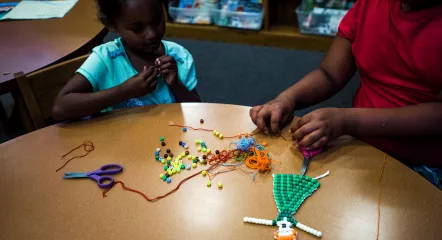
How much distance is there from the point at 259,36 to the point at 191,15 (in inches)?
25.2

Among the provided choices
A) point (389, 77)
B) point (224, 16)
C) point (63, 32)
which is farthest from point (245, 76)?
point (389, 77)

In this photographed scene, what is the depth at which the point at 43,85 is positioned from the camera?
48.7 inches

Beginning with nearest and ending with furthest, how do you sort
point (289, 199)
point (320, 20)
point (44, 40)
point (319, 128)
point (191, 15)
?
point (289, 199), point (319, 128), point (44, 40), point (320, 20), point (191, 15)

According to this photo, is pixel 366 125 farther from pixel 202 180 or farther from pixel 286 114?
pixel 202 180

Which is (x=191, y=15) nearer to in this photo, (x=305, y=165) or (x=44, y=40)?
(x=44, y=40)

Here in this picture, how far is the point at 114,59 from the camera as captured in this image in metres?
1.31

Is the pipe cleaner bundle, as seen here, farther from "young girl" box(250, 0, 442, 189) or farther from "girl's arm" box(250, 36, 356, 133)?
"girl's arm" box(250, 36, 356, 133)

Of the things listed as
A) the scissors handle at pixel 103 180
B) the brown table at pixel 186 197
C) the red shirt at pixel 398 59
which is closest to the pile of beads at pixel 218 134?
the brown table at pixel 186 197

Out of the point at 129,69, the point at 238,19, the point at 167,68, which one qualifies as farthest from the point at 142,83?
the point at 238,19

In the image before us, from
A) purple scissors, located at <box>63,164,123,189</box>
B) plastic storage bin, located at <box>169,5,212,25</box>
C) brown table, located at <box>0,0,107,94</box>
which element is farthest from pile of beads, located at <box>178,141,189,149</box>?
plastic storage bin, located at <box>169,5,212,25</box>

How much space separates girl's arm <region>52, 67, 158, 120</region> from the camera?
43.4 inches

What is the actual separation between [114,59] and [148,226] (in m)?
0.72

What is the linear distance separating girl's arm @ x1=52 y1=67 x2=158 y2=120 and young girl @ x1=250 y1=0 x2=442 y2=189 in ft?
1.14

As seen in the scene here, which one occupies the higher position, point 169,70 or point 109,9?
point 109,9
